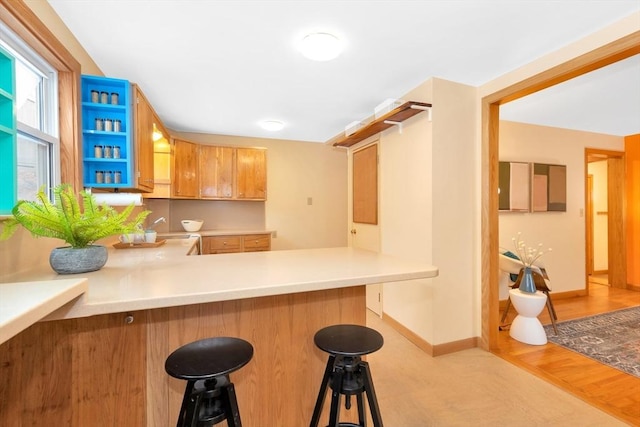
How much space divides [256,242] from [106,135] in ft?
7.53

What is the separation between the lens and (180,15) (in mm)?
1711

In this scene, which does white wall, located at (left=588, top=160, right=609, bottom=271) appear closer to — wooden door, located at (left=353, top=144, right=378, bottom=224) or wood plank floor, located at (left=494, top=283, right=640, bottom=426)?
wood plank floor, located at (left=494, top=283, right=640, bottom=426)

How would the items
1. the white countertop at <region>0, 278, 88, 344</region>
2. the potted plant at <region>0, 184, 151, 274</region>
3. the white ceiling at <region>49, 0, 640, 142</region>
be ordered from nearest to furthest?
the white countertop at <region>0, 278, 88, 344</region>
the potted plant at <region>0, 184, 151, 274</region>
the white ceiling at <region>49, 0, 640, 142</region>

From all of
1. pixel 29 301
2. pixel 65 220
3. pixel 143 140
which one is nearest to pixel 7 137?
pixel 65 220

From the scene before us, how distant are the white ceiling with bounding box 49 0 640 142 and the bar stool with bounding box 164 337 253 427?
1833mm

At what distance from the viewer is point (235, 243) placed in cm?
396

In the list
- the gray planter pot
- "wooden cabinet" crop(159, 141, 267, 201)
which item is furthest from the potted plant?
"wooden cabinet" crop(159, 141, 267, 201)

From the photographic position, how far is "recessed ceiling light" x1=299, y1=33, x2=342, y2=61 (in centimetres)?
187

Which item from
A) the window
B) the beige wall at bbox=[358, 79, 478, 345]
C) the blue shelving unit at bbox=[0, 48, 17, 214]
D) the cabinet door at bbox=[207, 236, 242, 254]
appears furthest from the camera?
the cabinet door at bbox=[207, 236, 242, 254]

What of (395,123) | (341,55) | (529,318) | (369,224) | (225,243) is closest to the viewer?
(341,55)

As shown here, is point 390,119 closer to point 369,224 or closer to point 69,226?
point 369,224

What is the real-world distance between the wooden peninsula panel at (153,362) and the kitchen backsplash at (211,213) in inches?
125

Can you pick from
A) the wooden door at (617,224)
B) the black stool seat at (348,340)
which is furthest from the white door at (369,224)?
the wooden door at (617,224)

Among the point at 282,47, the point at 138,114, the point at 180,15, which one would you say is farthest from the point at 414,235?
the point at 138,114
